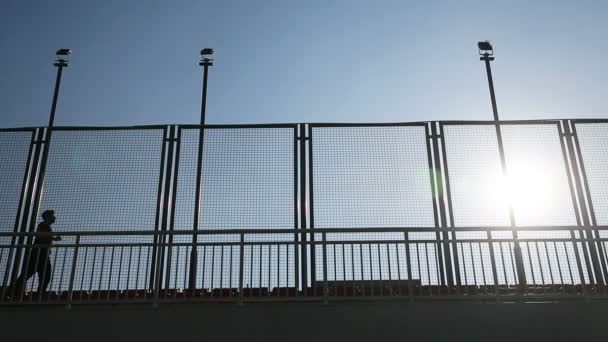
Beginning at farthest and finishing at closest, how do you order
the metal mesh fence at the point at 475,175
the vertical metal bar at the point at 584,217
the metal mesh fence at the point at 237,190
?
the metal mesh fence at the point at 475,175 < the vertical metal bar at the point at 584,217 < the metal mesh fence at the point at 237,190

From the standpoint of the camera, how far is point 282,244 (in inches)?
289

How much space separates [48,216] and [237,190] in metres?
3.06

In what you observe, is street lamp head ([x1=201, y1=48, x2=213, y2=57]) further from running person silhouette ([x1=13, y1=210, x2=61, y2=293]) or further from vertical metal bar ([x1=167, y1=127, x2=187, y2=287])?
running person silhouette ([x1=13, y1=210, x2=61, y2=293])

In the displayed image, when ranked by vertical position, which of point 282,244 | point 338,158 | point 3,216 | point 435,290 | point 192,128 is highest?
point 192,128

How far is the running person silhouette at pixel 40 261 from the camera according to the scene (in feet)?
23.4

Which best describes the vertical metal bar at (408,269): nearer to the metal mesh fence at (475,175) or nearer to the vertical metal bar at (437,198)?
the vertical metal bar at (437,198)

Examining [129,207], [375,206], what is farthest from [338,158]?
[129,207]

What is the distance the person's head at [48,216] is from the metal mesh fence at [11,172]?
0.55 m

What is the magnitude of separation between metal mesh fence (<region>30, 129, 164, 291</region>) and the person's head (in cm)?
7

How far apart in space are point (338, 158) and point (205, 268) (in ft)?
10.5

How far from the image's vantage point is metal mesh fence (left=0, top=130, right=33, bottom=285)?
890 cm

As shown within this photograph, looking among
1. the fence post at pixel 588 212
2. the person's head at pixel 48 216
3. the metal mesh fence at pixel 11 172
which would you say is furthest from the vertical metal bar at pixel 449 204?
the metal mesh fence at pixel 11 172

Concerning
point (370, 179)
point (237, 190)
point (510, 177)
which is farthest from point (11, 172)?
point (510, 177)

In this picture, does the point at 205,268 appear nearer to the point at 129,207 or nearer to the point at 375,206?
the point at 129,207
